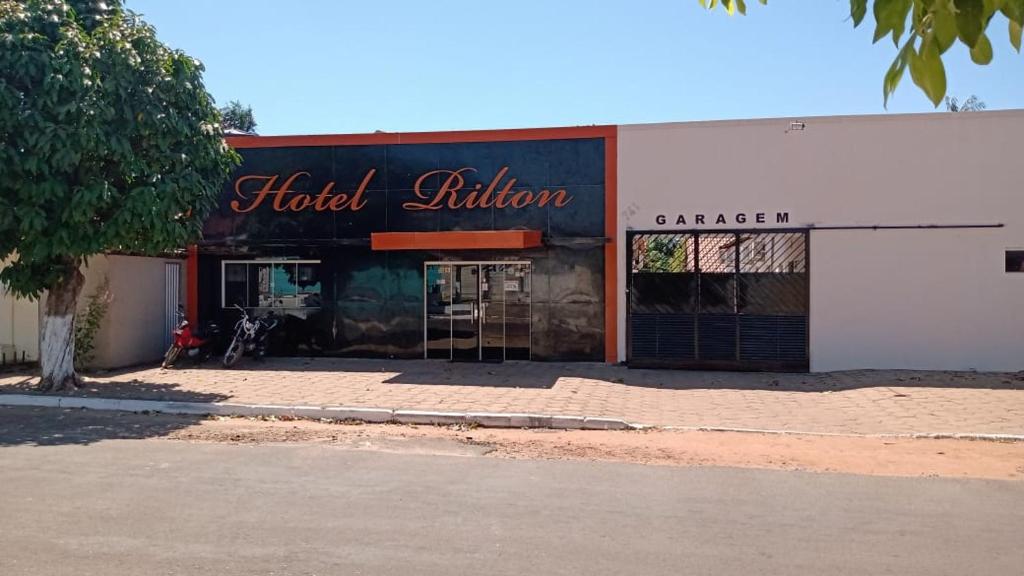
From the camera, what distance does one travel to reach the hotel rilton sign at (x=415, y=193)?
16859mm

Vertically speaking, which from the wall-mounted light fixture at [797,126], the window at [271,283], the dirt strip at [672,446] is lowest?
the dirt strip at [672,446]

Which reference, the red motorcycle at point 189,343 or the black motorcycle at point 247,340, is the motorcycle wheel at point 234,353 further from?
the red motorcycle at point 189,343

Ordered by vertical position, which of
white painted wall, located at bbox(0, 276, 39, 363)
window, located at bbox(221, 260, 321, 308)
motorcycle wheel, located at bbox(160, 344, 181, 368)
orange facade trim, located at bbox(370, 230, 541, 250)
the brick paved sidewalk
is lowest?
the brick paved sidewalk

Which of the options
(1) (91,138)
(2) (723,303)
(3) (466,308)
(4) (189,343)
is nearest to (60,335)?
(4) (189,343)

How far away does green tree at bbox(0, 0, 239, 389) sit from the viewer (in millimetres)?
11273

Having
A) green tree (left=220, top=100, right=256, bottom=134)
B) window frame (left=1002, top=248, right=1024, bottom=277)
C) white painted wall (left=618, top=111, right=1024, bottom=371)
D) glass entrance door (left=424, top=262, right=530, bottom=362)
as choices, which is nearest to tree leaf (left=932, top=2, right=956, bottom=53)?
white painted wall (left=618, top=111, right=1024, bottom=371)

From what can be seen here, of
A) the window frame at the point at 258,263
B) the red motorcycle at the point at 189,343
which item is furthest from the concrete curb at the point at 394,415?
the window frame at the point at 258,263

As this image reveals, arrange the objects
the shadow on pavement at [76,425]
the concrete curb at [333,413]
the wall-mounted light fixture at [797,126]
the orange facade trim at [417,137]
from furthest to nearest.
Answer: the orange facade trim at [417,137] → the wall-mounted light fixture at [797,126] → the concrete curb at [333,413] → the shadow on pavement at [76,425]

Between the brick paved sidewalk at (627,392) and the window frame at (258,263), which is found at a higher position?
the window frame at (258,263)

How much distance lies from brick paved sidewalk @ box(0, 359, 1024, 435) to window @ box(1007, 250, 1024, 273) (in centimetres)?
202

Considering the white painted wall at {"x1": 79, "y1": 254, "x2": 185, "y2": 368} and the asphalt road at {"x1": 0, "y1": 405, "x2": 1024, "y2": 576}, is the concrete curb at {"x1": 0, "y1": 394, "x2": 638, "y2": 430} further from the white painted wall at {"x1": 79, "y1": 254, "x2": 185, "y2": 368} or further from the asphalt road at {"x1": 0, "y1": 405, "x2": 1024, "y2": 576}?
the white painted wall at {"x1": 79, "y1": 254, "x2": 185, "y2": 368}

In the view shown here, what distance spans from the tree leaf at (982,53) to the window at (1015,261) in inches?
602

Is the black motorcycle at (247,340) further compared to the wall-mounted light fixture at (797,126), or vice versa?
the black motorcycle at (247,340)

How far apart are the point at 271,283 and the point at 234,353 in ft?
7.15
